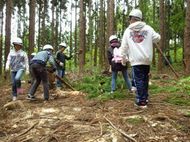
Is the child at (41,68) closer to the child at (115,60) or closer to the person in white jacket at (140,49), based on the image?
the child at (115,60)

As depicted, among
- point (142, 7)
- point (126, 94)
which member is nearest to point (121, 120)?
point (126, 94)

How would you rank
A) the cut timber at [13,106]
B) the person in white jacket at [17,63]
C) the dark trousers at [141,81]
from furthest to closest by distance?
the person in white jacket at [17,63] < the cut timber at [13,106] < the dark trousers at [141,81]

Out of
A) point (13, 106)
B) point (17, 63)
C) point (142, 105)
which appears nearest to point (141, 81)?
point (142, 105)

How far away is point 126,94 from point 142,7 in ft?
82.5

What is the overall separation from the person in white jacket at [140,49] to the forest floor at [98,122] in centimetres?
42

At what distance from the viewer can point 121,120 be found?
6570 mm

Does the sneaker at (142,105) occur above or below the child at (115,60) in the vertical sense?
below

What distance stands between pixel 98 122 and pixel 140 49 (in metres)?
1.78

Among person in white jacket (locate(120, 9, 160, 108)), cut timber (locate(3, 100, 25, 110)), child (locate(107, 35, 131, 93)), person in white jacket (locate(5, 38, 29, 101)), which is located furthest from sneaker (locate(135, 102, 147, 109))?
person in white jacket (locate(5, 38, 29, 101))

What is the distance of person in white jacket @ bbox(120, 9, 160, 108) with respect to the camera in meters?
7.35

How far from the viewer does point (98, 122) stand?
655 cm

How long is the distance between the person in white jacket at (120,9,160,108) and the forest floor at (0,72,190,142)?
42 centimetres

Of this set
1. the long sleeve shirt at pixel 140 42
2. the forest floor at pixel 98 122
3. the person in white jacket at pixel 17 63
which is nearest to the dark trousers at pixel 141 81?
the long sleeve shirt at pixel 140 42

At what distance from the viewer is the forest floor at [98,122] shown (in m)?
5.79
